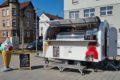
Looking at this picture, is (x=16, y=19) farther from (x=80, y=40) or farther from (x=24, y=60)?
(x=80, y=40)

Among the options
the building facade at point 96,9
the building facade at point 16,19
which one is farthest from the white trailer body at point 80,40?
the building facade at point 16,19

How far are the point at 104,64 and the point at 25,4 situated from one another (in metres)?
51.4

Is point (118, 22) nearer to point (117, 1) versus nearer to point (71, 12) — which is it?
point (117, 1)

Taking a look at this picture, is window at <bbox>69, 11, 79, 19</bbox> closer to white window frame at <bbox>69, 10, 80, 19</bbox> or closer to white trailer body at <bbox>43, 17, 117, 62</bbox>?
white window frame at <bbox>69, 10, 80, 19</bbox>

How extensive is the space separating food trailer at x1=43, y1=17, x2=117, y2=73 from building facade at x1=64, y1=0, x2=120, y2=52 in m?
14.5

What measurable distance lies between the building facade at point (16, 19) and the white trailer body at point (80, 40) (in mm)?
42483

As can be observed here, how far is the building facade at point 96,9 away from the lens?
86.6 feet

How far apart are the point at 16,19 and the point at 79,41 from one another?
157 feet

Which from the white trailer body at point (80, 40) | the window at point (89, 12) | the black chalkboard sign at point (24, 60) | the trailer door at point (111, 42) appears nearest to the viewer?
the white trailer body at point (80, 40)

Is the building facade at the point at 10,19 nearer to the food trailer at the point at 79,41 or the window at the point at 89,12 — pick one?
the window at the point at 89,12

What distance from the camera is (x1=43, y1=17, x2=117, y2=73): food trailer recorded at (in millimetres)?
10727

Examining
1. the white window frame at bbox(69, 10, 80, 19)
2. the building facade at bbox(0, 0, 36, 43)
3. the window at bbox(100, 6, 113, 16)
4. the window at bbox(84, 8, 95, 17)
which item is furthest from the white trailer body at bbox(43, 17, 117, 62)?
the building facade at bbox(0, 0, 36, 43)

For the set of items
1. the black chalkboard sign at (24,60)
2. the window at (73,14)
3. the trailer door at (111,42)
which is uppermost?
the window at (73,14)

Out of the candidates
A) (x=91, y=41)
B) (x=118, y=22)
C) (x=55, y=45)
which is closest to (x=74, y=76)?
(x=91, y=41)
